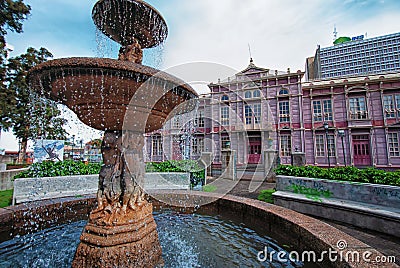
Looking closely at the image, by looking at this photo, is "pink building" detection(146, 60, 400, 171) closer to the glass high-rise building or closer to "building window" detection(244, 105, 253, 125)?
"building window" detection(244, 105, 253, 125)

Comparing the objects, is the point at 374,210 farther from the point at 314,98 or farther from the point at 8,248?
the point at 314,98

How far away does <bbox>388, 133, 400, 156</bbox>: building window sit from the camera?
1658 centimetres

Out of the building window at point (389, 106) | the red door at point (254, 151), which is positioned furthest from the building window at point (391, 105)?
the red door at point (254, 151)

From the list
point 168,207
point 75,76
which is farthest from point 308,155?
point 75,76

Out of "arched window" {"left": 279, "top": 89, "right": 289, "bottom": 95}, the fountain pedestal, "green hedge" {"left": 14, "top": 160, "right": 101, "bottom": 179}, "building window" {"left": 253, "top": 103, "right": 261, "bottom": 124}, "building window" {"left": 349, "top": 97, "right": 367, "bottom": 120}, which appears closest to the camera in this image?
the fountain pedestal

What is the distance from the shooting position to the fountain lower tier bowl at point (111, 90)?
7.36 feet

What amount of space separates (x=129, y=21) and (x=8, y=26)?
17094 millimetres

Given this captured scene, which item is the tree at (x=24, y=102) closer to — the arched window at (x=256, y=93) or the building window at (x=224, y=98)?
the building window at (x=224, y=98)

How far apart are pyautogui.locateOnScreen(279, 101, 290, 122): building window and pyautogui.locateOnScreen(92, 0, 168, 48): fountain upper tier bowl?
60.4 feet

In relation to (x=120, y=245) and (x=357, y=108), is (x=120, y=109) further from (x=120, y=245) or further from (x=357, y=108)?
(x=357, y=108)

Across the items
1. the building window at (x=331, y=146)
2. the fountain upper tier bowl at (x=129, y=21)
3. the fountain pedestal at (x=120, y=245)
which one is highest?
the fountain upper tier bowl at (x=129, y=21)

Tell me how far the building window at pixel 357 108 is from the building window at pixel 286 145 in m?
5.78

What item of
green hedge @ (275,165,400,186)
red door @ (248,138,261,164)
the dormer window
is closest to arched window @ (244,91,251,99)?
the dormer window

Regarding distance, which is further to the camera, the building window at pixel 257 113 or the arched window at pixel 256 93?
the arched window at pixel 256 93
